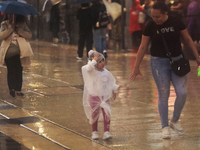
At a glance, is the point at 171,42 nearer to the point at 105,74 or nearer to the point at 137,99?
the point at 105,74

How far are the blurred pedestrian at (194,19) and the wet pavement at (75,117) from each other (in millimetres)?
4406

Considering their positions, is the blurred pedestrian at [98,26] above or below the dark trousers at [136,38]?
above

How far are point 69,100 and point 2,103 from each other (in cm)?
117

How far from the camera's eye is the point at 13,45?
30.3 feet

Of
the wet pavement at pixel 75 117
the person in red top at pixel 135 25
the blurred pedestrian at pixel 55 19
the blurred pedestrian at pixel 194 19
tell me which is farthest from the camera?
the blurred pedestrian at pixel 55 19

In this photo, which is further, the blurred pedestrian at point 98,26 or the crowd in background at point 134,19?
the crowd in background at point 134,19

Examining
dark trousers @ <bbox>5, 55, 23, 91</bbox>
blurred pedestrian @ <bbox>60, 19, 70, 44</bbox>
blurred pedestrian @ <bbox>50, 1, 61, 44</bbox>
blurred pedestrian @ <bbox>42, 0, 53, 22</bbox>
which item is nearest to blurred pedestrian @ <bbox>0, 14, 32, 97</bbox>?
dark trousers @ <bbox>5, 55, 23, 91</bbox>

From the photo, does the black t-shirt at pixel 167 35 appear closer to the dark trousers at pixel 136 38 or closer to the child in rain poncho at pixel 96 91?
the child in rain poncho at pixel 96 91

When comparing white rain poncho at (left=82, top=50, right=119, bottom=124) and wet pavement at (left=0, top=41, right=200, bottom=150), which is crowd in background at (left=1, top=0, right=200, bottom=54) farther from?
white rain poncho at (left=82, top=50, right=119, bottom=124)

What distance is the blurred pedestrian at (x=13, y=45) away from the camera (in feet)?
30.2

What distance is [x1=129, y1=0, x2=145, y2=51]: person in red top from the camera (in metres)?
18.9

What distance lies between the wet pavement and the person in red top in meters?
6.71

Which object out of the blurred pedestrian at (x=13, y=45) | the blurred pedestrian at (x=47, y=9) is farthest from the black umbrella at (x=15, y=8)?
the blurred pedestrian at (x=47, y=9)

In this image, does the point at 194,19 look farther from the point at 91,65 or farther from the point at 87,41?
the point at 91,65
